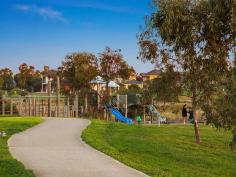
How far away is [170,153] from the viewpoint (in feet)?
63.5

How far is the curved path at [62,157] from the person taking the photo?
495 inches

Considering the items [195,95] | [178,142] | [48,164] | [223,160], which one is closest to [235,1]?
[48,164]

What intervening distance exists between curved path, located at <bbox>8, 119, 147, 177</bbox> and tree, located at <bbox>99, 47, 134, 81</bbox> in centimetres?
3993

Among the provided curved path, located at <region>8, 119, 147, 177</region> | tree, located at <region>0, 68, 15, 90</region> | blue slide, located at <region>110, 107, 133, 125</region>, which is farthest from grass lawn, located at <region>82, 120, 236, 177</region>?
tree, located at <region>0, 68, 15, 90</region>

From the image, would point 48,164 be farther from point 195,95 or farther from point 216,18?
point 195,95

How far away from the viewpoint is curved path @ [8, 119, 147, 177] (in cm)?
1258

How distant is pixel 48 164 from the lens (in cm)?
1376

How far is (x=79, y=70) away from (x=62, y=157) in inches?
1860

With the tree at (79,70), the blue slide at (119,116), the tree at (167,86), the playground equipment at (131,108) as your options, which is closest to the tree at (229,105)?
the tree at (167,86)

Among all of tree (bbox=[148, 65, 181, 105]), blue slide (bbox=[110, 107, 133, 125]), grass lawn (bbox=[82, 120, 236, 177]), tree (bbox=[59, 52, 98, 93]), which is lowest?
grass lawn (bbox=[82, 120, 236, 177])

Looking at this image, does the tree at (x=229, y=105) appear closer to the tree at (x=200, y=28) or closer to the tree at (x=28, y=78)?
the tree at (x=200, y=28)

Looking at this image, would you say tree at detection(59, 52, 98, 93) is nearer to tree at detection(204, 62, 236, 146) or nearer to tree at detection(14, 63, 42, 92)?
tree at detection(14, 63, 42, 92)

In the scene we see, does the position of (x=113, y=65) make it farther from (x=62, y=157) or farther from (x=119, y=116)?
(x=62, y=157)

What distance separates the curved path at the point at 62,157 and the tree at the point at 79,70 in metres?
39.7
